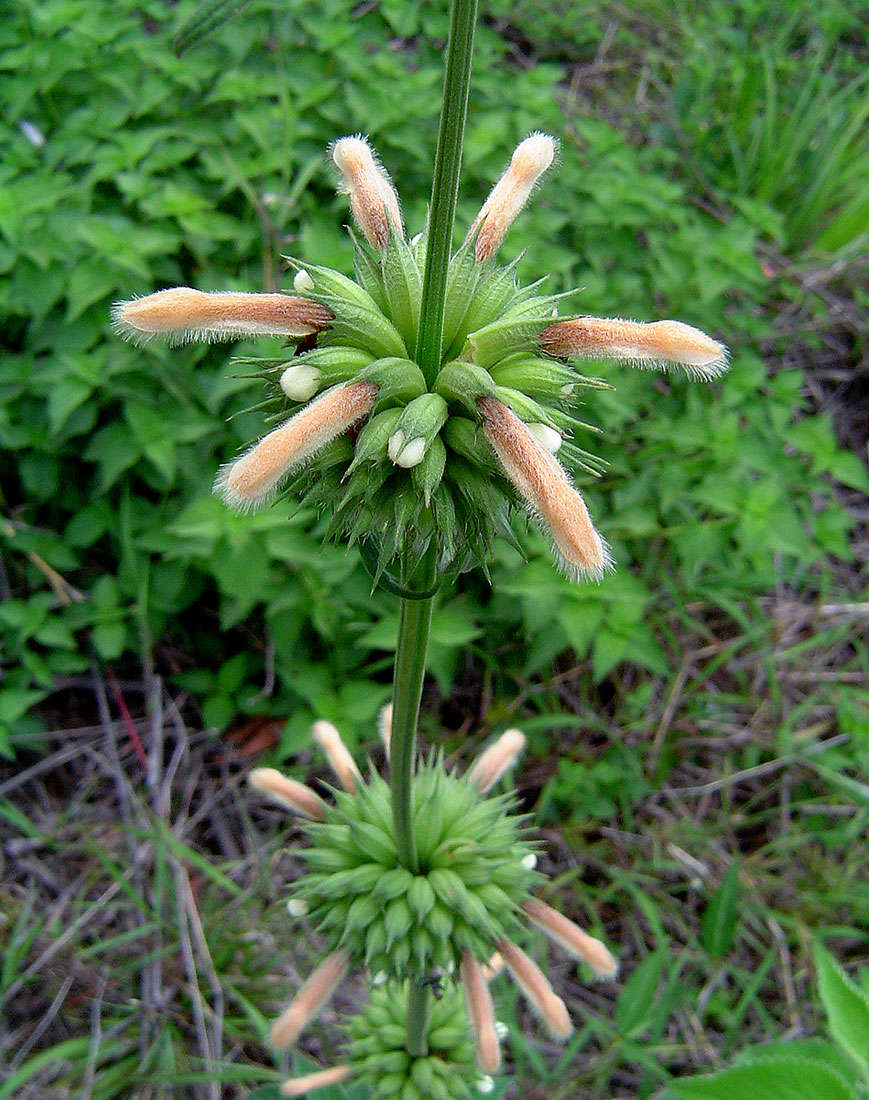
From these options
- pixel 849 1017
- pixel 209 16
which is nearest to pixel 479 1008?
pixel 849 1017

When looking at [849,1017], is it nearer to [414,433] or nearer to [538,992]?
[538,992]

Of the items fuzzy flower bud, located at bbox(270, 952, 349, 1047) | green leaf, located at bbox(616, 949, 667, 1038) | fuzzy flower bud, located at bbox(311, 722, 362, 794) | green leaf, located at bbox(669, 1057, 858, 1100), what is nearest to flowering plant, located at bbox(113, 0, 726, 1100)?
fuzzy flower bud, located at bbox(270, 952, 349, 1047)

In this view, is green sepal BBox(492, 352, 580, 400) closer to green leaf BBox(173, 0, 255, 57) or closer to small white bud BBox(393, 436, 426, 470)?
small white bud BBox(393, 436, 426, 470)

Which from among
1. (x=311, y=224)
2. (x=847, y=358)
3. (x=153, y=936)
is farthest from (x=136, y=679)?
(x=847, y=358)

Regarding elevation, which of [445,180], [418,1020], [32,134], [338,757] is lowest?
[418,1020]

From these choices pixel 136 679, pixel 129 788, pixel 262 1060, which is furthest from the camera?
pixel 136 679

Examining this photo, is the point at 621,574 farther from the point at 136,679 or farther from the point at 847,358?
the point at 847,358

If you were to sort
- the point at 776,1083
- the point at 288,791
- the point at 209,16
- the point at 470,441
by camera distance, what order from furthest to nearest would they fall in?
the point at 288,791
the point at 776,1083
the point at 470,441
the point at 209,16
